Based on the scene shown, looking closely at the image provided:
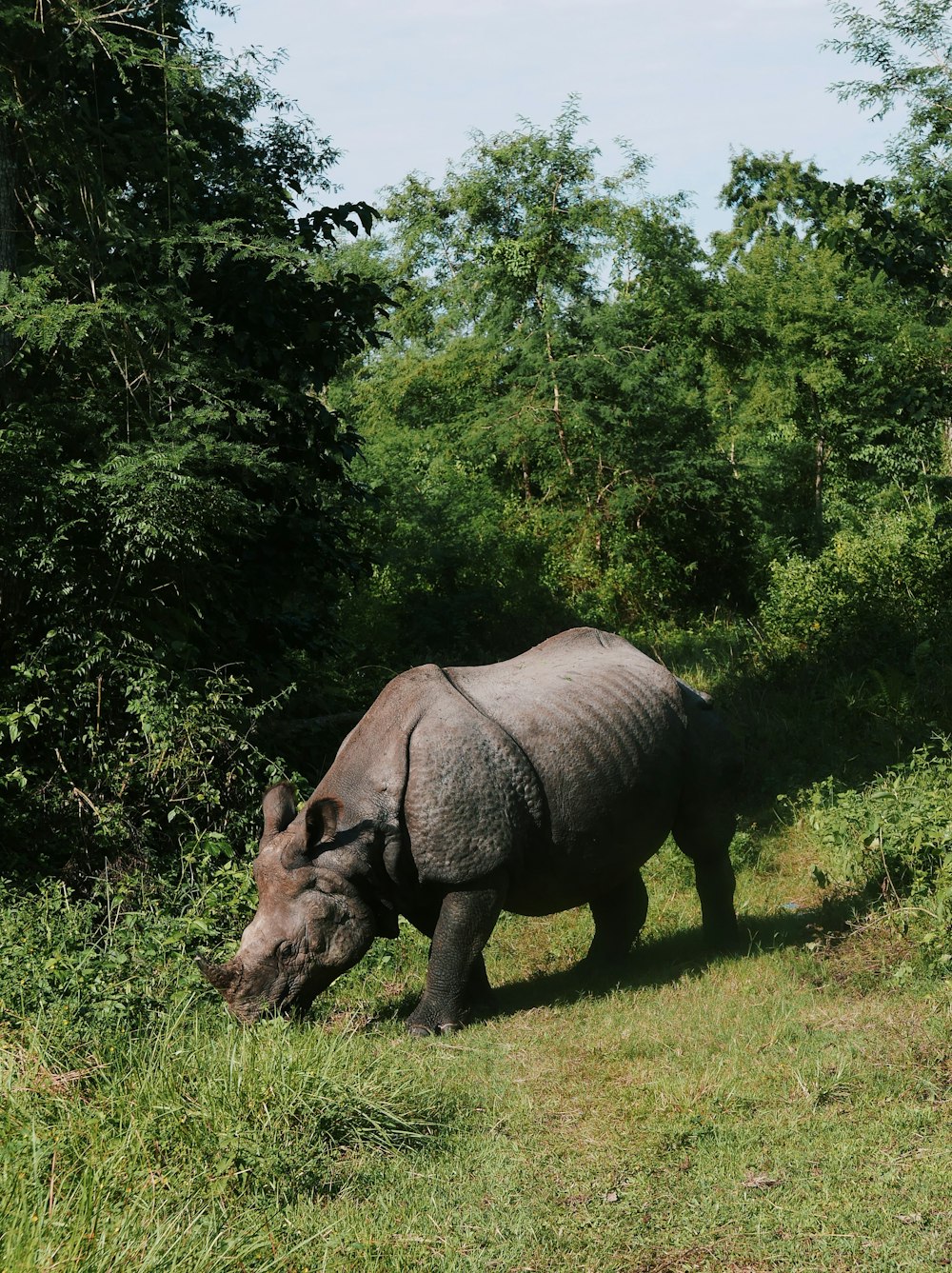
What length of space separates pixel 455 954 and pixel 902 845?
3.22m

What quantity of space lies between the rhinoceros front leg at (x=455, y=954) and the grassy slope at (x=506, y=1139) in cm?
16

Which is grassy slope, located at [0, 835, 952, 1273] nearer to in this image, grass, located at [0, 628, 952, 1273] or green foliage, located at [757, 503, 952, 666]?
grass, located at [0, 628, 952, 1273]

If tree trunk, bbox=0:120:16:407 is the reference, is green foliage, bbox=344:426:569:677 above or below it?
below

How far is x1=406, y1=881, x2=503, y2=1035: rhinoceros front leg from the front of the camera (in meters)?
7.09

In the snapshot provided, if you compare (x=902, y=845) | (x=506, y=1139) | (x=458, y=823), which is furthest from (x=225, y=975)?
(x=902, y=845)

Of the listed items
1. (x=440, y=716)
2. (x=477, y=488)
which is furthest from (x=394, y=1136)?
(x=477, y=488)

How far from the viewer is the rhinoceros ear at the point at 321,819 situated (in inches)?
272

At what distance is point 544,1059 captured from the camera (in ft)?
21.8

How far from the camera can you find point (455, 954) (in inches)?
279

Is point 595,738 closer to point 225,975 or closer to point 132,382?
point 225,975

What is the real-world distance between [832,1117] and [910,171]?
10.5m

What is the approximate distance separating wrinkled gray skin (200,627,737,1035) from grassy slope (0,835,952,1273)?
1.47ft

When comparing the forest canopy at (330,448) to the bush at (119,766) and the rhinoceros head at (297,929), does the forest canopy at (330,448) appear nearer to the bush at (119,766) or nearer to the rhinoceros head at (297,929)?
the bush at (119,766)

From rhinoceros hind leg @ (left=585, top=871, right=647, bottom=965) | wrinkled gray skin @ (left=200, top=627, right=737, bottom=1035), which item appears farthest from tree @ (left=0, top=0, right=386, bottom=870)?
rhinoceros hind leg @ (left=585, top=871, right=647, bottom=965)
